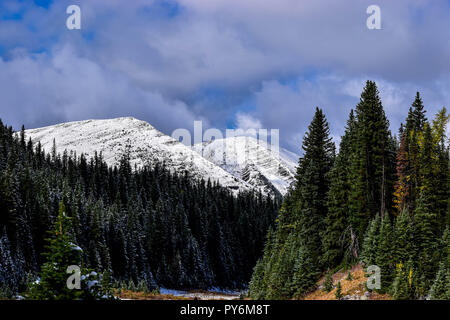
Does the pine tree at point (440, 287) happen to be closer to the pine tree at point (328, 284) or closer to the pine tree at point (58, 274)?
the pine tree at point (328, 284)

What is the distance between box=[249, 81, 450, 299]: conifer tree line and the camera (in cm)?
3500

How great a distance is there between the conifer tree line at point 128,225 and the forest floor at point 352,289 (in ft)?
81.7

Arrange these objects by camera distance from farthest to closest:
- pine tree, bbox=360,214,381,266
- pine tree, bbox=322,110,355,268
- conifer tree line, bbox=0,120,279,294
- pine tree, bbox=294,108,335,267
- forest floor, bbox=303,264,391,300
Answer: conifer tree line, bbox=0,120,279,294
pine tree, bbox=294,108,335,267
pine tree, bbox=322,110,355,268
pine tree, bbox=360,214,381,266
forest floor, bbox=303,264,391,300

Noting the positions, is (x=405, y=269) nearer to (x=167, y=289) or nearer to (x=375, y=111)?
(x=375, y=111)

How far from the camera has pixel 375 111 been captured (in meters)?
45.2

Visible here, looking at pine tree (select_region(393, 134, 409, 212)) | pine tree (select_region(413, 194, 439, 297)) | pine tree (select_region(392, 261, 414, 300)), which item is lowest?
pine tree (select_region(392, 261, 414, 300))

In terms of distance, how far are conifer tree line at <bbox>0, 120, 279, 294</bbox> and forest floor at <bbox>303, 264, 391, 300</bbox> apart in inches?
981

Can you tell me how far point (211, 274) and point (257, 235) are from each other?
25767 mm

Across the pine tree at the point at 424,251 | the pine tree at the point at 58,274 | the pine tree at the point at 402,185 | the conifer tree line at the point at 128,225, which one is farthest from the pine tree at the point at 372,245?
the conifer tree line at the point at 128,225

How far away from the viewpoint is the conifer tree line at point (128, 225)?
67938mm

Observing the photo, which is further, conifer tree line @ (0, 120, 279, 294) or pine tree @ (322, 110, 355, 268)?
conifer tree line @ (0, 120, 279, 294)

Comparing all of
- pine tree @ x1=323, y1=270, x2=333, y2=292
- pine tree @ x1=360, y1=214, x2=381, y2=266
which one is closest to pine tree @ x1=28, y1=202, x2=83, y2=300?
pine tree @ x1=360, y1=214, x2=381, y2=266

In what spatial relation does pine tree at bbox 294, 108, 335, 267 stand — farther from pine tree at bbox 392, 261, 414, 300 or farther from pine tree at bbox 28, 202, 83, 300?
pine tree at bbox 28, 202, 83, 300

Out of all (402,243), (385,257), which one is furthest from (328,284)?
(402,243)
